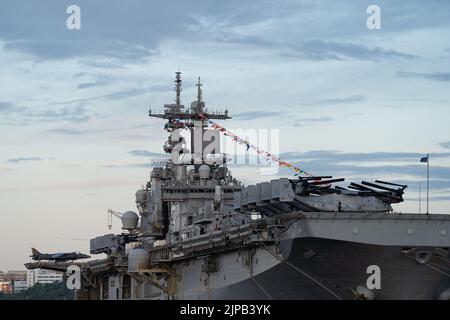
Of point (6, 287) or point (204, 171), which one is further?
point (6, 287)

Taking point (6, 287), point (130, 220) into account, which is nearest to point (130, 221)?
point (130, 220)

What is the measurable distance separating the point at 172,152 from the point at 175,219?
13.2 ft

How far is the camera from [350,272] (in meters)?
28.3

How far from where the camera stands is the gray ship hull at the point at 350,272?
2759 cm

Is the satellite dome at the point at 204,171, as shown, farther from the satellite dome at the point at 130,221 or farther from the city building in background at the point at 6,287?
the city building in background at the point at 6,287

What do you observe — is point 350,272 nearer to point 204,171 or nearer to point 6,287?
point 204,171

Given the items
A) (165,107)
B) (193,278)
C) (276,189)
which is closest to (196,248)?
(193,278)

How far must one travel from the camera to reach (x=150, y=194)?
44406mm

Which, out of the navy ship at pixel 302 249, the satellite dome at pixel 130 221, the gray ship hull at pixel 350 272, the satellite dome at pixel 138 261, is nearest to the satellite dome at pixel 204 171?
the navy ship at pixel 302 249

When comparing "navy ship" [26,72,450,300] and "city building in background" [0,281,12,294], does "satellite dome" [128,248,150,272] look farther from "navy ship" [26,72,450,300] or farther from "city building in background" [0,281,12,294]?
"city building in background" [0,281,12,294]

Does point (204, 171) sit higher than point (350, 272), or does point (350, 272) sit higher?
point (204, 171)

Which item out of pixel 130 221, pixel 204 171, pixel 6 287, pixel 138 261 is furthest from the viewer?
pixel 6 287

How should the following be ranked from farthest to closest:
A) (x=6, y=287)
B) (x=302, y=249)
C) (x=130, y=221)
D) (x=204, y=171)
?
(x=6, y=287)
(x=130, y=221)
(x=204, y=171)
(x=302, y=249)
